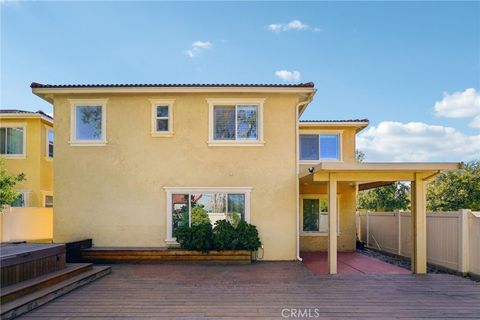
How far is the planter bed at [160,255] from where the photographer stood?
10250 mm

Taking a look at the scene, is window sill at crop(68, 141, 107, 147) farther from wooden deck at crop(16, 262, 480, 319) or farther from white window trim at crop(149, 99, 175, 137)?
wooden deck at crop(16, 262, 480, 319)

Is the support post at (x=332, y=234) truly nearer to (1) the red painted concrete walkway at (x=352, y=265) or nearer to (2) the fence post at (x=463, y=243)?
(1) the red painted concrete walkway at (x=352, y=265)

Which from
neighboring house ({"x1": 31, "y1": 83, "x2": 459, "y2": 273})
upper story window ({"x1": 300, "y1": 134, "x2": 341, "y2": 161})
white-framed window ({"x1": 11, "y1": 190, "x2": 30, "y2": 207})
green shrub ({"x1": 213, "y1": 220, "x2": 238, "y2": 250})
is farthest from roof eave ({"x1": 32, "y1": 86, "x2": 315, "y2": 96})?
white-framed window ({"x1": 11, "y1": 190, "x2": 30, "y2": 207})

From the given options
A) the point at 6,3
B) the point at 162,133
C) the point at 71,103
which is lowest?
the point at 162,133

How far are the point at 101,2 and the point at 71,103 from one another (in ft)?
12.6

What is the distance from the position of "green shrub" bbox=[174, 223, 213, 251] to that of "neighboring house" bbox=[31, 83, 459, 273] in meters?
0.48

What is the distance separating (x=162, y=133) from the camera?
36.5 feet

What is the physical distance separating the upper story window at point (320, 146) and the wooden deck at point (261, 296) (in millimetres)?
6026

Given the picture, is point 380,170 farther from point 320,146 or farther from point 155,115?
point 155,115

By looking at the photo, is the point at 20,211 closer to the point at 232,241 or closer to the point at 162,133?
the point at 162,133

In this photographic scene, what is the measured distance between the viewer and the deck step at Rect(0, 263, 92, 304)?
575 cm

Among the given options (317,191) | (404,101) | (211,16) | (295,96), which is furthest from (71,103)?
(404,101)

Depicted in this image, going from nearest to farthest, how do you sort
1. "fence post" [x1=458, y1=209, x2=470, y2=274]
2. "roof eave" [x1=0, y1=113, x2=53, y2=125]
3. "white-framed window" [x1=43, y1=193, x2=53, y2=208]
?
"fence post" [x1=458, y1=209, x2=470, y2=274] < "roof eave" [x1=0, y1=113, x2=53, y2=125] < "white-framed window" [x1=43, y1=193, x2=53, y2=208]

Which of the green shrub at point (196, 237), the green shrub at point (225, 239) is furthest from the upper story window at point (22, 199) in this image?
the green shrub at point (225, 239)
